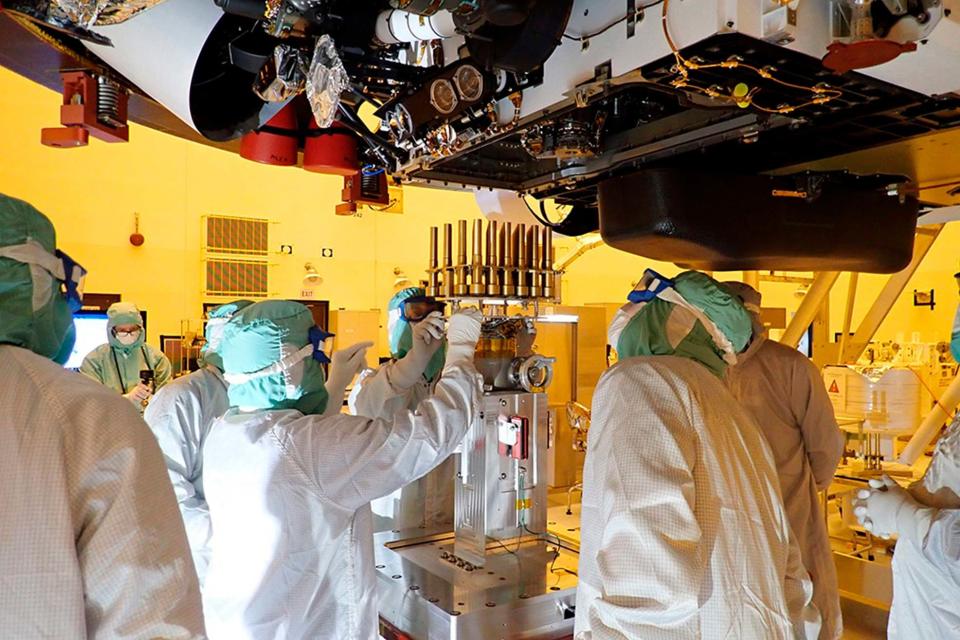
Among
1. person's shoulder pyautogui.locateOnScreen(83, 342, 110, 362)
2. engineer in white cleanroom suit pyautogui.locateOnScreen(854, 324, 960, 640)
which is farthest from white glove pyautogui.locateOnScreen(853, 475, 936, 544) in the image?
person's shoulder pyautogui.locateOnScreen(83, 342, 110, 362)

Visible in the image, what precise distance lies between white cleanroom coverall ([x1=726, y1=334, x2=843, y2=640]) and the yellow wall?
439cm

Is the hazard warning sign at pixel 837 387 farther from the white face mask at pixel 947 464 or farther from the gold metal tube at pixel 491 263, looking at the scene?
the gold metal tube at pixel 491 263

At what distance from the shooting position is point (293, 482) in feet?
5.50

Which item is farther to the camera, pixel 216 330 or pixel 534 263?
pixel 216 330

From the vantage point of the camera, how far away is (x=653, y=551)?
1.29 metres

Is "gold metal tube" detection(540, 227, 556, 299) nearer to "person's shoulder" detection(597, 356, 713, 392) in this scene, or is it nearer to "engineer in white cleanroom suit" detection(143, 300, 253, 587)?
"person's shoulder" detection(597, 356, 713, 392)

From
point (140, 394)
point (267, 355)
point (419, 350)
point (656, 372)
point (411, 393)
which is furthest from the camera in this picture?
point (140, 394)

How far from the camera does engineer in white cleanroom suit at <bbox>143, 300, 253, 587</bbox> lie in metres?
2.36

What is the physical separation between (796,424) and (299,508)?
1795mm

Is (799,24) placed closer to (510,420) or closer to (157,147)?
(510,420)

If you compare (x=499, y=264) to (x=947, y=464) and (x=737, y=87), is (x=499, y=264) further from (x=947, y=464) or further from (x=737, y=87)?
(x=947, y=464)

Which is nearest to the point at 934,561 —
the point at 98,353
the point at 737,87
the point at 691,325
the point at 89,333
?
the point at 691,325

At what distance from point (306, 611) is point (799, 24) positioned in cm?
167

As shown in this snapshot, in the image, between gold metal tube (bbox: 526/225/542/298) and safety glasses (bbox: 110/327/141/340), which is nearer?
gold metal tube (bbox: 526/225/542/298)
